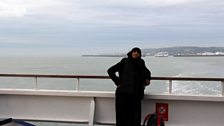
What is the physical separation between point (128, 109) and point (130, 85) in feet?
0.90

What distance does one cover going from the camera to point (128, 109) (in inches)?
152

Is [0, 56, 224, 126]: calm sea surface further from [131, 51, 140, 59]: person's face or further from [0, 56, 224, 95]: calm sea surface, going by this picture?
[131, 51, 140, 59]: person's face

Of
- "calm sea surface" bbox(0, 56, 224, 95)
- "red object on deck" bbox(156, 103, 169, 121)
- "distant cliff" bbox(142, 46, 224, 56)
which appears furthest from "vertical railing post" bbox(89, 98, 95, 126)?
"distant cliff" bbox(142, 46, 224, 56)

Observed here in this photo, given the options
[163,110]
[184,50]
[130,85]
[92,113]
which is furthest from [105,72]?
[130,85]

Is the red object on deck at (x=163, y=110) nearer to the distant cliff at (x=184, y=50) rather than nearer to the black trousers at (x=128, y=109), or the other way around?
the black trousers at (x=128, y=109)

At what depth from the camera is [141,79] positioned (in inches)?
153

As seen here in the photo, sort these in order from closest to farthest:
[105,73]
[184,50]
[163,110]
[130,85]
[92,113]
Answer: [130,85]
[163,110]
[92,113]
[184,50]
[105,73]

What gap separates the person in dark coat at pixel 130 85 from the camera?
3811 millimetres

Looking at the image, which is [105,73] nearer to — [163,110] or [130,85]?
[163,110]

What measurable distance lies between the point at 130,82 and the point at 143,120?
2.21 ft

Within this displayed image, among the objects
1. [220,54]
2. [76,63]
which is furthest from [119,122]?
[76,63]

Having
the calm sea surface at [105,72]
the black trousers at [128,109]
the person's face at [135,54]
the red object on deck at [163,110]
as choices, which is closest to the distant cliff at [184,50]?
the calm sea surface at [105,72]

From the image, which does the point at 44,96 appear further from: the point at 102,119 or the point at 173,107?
the point at 173,107

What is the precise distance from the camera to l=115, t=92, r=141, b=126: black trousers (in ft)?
12.6
